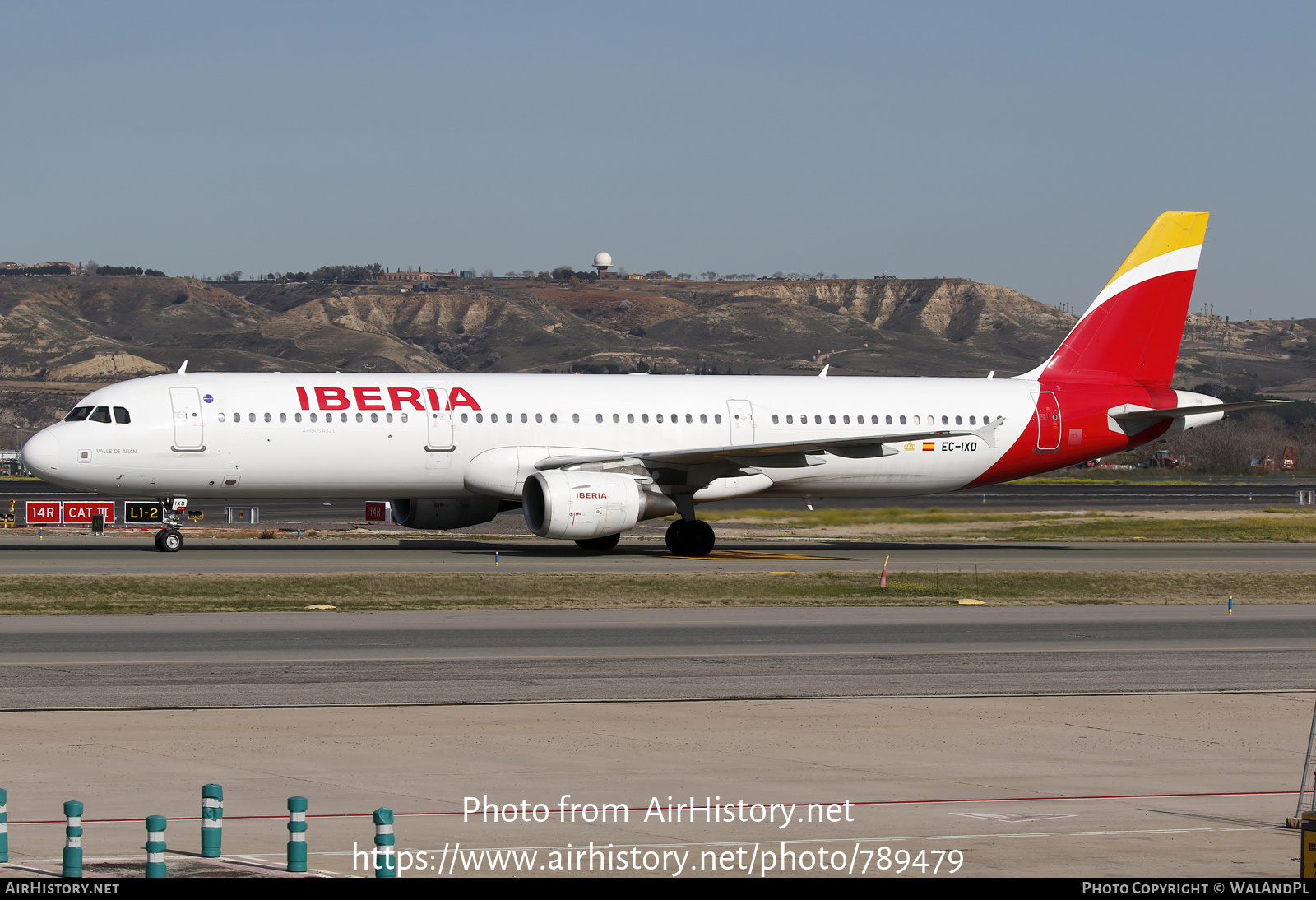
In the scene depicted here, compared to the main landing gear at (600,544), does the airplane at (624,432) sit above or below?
above

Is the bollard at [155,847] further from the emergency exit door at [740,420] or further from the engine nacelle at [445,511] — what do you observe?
the emergency exit door at [740,420]

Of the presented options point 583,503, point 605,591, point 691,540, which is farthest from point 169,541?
point 605,591

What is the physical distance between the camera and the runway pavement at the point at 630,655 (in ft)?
59.8

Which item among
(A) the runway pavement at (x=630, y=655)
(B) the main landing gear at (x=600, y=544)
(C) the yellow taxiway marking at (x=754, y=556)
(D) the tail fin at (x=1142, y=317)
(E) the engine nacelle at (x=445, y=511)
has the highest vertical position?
(D) the tail fin at (x=1142, y=317)

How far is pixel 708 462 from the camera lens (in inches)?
1515

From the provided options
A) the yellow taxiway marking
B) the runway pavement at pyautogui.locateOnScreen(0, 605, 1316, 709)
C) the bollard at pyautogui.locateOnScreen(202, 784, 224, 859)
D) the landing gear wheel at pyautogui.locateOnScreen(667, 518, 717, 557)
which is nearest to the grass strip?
the runway pavement at pyautogui.locateOnScreen(0, 605, 1316, 709)

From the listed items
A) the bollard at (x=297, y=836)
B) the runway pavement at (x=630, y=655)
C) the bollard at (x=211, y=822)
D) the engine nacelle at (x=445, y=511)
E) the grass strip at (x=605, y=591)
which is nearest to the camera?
the bollard at (x=297, y=836)

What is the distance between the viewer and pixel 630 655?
21.4 meters

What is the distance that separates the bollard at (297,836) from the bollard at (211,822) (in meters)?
0.64

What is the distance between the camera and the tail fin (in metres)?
44.0

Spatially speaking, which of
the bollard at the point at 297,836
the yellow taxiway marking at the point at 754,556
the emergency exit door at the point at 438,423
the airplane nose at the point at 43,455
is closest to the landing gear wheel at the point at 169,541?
the airplane nose at the point at 43,455

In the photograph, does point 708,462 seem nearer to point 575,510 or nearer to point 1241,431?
point 575,510

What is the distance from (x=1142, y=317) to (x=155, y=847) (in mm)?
39780

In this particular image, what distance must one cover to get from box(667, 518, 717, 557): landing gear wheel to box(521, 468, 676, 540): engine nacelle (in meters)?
1.98
